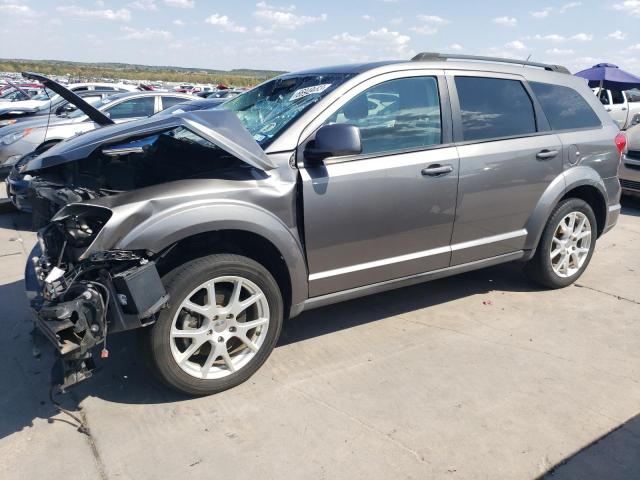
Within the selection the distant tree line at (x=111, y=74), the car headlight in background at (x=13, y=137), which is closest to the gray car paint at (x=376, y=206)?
the car headlight in background at (x=13, y=137)

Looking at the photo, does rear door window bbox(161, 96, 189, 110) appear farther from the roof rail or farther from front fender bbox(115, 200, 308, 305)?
front fender bbox(115, 200, 308, 305)

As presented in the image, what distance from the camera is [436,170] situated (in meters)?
3.66

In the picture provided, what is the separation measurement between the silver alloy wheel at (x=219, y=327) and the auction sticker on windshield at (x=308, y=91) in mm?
1339

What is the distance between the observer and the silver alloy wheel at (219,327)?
297 centimetres

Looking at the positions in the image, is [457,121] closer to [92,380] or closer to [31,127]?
[92,380]

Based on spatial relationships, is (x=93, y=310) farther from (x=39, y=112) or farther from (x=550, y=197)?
(x=39, y=112)

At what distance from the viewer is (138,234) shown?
274cm

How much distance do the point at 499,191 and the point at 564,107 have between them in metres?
1.16

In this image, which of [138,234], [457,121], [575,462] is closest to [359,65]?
[457,121]

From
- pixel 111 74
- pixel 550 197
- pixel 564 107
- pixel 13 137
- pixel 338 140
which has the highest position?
pixel 111 74

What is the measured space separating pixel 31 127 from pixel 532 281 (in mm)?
7730

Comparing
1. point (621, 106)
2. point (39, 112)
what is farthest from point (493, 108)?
point (621, 106)

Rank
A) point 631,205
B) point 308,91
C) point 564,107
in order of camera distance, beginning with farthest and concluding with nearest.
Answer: point 631,205 < point 564,107 < point 308,91

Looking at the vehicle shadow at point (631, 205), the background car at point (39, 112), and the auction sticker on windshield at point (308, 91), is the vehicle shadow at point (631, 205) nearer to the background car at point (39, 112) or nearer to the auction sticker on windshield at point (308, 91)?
the auction sticker on windshield at point (308, 91)
